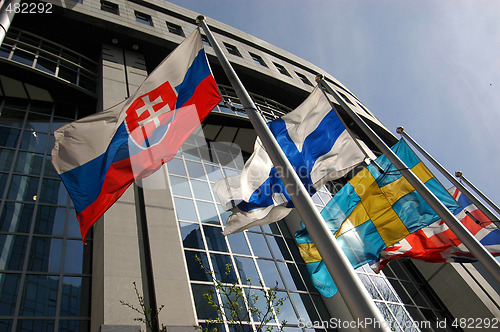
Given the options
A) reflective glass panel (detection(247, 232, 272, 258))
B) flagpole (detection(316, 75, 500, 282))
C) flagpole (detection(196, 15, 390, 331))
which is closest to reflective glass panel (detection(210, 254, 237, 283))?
reflective glass panel (detection(247, 232, 272, 258))

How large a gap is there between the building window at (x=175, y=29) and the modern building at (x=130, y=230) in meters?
0.19

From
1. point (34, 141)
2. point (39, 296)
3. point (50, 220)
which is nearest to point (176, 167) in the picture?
point (50, 220)

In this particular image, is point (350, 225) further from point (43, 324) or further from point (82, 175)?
point (43, 324)

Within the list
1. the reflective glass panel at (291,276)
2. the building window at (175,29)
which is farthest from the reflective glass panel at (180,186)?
the building window at (175,29)

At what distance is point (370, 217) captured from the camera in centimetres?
872

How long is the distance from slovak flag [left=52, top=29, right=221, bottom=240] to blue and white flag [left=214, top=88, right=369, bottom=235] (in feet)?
5.01

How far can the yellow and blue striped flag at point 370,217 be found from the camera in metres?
8.23

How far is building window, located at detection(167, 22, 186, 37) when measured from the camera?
77.0 feet

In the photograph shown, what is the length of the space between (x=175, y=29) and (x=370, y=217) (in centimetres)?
2052

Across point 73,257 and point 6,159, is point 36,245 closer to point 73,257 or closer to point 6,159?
point 73,257

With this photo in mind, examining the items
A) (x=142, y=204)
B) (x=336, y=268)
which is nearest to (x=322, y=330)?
(x=142, y=204)

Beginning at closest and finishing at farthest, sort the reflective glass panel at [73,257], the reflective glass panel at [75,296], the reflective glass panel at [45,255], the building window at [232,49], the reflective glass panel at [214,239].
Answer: the reflective glass panel at [75,296] < the reflective glass panel at [45,255] < the reflective glass panel at [73,257] < the reflective glass panel at [214,239] < the building window at [232,49]

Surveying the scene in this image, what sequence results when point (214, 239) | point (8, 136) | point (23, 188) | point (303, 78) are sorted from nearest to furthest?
point (23, 188) → point (214, 239) → point (8, 136) → point (303, 78)

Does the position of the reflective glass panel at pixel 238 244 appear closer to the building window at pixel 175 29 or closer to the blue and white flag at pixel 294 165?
the blue and white flag at pixel 294 165
